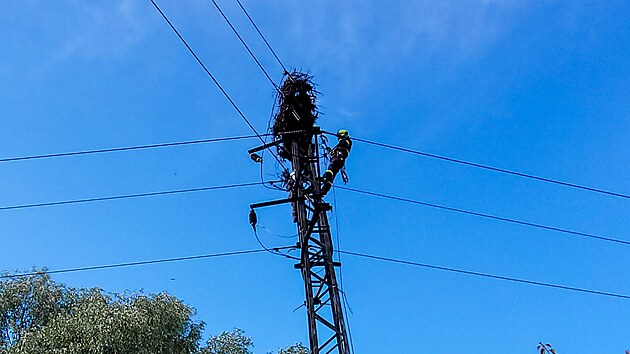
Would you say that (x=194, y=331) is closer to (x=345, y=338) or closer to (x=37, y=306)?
(x=37, y=306)

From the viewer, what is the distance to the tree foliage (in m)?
17.1

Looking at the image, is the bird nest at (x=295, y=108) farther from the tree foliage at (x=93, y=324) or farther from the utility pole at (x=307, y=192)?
the tree foliage at (x=93, y=324)

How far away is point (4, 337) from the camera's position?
1922cm

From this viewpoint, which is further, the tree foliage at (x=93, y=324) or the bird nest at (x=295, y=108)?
the tree foliage at (x=93, y=324)

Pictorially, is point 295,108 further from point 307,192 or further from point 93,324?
point 93,324

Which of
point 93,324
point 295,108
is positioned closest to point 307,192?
point 295,108

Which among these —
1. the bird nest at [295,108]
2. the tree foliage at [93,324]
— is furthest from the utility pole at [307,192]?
the tree foliage at [93,324]

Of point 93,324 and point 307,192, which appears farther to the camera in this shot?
point 93,324

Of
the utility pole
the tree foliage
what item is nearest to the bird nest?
the utility pole

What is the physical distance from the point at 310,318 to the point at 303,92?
134 inches

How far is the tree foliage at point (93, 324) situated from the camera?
17062 mm

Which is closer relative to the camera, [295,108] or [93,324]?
[295,108]

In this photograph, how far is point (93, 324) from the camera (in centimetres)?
1714

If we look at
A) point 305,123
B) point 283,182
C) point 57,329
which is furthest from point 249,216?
point 57,329
